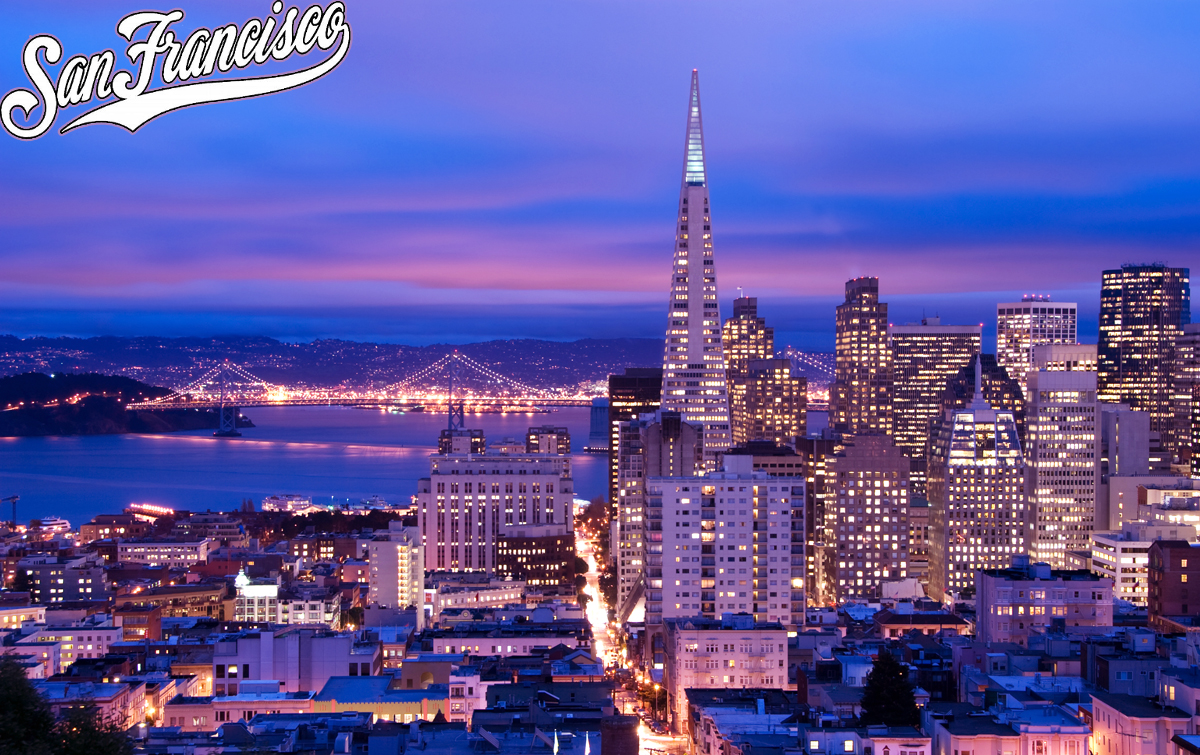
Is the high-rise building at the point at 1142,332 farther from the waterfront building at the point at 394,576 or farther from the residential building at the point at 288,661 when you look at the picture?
the residential building at the point at 288,661

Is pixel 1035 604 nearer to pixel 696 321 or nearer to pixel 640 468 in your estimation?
pixel 640 468

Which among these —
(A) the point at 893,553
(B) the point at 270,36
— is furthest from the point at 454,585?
(B) the point at 270,36

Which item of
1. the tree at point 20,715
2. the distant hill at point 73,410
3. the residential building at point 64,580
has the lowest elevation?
the residential building at point 64,580

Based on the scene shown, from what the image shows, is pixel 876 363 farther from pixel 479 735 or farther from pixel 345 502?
pixel 479 735

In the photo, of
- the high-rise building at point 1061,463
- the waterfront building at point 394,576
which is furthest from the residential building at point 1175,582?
the waterfront building at point 394,576

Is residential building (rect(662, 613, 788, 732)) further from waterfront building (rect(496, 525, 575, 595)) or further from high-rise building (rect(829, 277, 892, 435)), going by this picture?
high-rise building (rect(829, 277, 892, 435))

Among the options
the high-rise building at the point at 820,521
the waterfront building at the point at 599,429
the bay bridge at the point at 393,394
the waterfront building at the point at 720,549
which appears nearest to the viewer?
the waterfront building at the point at 720,549

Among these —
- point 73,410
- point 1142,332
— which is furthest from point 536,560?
point 73,410

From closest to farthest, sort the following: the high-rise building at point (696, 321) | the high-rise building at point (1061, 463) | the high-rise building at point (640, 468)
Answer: the high-rise building at point (640, 468)
the high-rise building at point (1061, 463)
the high-rise building at point (696, 321)
